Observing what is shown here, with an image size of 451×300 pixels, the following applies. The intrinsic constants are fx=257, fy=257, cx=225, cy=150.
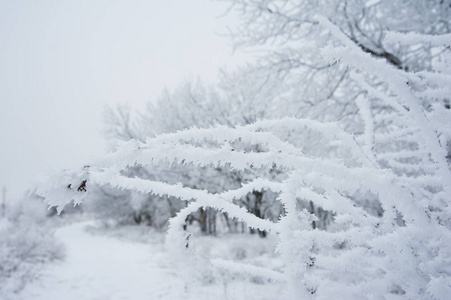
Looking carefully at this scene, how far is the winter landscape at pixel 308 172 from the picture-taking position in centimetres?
46

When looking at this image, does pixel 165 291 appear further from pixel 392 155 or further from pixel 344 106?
pixel 392 155

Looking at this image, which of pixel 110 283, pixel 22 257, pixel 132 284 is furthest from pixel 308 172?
pixel 22 257

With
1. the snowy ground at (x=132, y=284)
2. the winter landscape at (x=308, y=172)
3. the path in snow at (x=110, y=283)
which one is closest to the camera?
the winter landscape at (x=308, y=172)

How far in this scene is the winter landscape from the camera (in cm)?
46

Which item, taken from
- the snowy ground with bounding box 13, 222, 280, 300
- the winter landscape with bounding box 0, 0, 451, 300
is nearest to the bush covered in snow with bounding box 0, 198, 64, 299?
the winter landscape with bounding box 0, 0, 451, 300

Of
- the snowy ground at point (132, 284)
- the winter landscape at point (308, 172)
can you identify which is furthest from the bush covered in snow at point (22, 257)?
the snowy ground at point (132, 284)

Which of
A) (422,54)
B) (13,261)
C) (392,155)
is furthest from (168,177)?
(392,155)

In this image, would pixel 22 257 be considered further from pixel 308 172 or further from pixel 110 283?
pixel 308 172

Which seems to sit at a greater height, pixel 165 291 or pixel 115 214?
pixel 115 214

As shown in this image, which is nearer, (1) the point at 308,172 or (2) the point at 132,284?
(1) the point at 308,172

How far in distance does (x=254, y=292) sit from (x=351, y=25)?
12.8 ft

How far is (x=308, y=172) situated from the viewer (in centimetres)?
49

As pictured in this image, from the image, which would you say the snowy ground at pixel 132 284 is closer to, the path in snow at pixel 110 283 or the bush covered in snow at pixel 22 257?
the path in snow at pixel 110 283

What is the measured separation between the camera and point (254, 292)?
3.77 meters
